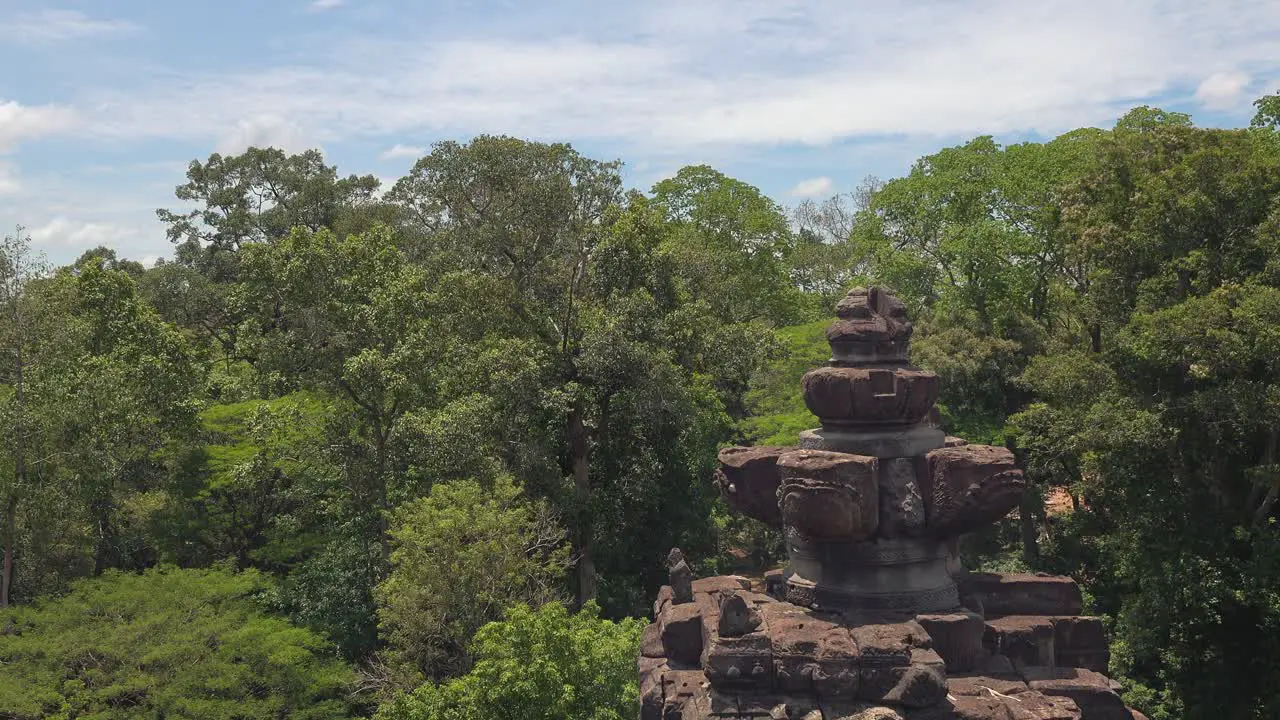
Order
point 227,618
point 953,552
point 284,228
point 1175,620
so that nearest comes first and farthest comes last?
point 953,552, point 1175,620, point 227,618, point 284,228

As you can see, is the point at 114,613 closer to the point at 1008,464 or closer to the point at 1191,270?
the point at 1008,464

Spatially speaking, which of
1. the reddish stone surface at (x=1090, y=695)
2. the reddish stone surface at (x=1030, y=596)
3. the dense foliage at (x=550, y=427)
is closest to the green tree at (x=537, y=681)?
the dense foliage at (x=550, y=427)

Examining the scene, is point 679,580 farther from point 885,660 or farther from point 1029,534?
point 1029,534

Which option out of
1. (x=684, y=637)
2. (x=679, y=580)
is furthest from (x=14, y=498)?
(x=684, y=637)

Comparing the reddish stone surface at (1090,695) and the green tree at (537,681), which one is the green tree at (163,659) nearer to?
the green tree at (537,681)

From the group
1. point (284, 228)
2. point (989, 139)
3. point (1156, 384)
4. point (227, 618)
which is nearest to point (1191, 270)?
point (1156, 384)

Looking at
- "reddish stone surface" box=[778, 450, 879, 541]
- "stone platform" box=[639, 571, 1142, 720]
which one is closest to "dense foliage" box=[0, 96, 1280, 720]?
"stone platform" box=[639, 571, 1142, 720]
